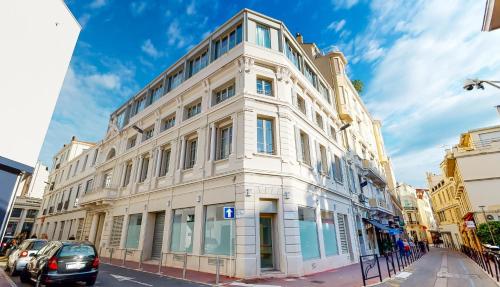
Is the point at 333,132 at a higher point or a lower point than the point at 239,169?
higher

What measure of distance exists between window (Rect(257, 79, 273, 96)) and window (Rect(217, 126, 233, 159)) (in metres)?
2.65

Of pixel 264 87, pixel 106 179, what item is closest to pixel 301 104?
pixel 264 87

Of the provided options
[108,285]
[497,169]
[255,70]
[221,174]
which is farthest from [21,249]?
[497,169]

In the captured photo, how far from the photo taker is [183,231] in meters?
12.3

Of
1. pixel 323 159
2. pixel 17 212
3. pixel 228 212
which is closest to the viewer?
pixel 228 212

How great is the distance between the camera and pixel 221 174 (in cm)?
1130

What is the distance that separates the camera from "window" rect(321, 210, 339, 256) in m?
12.8

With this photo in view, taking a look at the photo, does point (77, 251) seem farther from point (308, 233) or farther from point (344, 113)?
point (344, 113)

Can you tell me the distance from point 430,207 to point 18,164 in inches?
3518

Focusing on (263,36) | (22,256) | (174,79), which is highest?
(174,79)

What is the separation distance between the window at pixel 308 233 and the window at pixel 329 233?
1.20 meters

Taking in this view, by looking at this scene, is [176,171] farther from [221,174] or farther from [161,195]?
[221,174]

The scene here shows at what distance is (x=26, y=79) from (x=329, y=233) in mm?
14431

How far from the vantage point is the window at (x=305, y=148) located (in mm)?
13870
